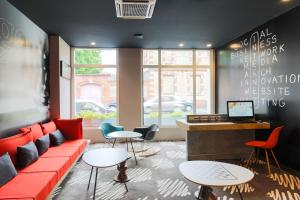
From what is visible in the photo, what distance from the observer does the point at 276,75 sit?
4.91 meters

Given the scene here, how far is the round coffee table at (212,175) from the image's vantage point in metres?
2.58

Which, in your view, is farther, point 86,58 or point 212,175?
point 86,58

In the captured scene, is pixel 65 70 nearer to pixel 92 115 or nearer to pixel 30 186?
pixel 92 115

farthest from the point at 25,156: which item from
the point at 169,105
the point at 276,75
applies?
the point at 169,105

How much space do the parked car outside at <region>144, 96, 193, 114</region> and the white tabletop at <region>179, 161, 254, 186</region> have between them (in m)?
4.75

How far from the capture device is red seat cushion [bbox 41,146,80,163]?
4.08 meters

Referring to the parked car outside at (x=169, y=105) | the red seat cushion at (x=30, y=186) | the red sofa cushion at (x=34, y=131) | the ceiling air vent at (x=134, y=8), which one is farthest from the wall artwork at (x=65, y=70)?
the red seat cushion at (x=30, y=186)

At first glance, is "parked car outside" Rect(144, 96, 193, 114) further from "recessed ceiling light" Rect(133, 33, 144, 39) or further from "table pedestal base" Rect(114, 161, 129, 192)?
"table pedestal base" Rect(114, 161, 129, 192)

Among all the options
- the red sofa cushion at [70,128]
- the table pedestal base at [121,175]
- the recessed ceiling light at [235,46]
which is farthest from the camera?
the recessed ceiling light at [235,46]

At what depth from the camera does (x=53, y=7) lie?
4.23 m

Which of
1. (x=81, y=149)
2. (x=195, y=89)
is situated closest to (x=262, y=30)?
(x=195, y=89)

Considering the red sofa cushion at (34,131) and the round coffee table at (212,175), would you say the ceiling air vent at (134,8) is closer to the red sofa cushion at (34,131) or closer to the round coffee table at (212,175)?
the round coffee table at (212,175)

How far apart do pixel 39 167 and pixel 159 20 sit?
3688 mm

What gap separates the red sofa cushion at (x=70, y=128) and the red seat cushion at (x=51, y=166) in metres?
1.66
